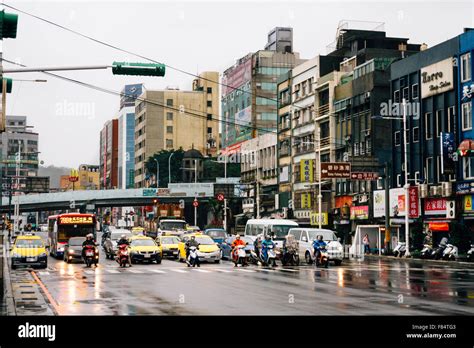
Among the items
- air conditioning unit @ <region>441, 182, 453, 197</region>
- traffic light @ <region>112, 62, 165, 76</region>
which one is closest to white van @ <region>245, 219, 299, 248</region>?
air conditioning unit @ <region>441, 182, 453, 197</region>

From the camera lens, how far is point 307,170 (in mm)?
74500

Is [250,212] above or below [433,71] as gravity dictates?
below

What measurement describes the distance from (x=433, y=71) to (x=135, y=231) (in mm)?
34274

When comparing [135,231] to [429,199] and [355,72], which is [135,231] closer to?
[355,72]

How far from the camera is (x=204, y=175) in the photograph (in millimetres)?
143875

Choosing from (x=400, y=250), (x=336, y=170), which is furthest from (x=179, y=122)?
(x=400, y=250)

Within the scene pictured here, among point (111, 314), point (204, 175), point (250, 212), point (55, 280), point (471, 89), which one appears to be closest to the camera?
point (111, 314)

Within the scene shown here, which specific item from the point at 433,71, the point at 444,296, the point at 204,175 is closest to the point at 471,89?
the point at 433,71

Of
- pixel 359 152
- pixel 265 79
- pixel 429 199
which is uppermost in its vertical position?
pixel 265 79

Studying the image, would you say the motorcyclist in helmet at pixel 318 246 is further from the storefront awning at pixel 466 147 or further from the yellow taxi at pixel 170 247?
the storefront awning at pixel 466 147

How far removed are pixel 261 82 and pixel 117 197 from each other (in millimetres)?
32372

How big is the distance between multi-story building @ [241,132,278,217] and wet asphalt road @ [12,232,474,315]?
56.9 metres

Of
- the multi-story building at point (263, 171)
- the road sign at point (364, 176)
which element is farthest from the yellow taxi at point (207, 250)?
the multi-story building at point (263, 171)

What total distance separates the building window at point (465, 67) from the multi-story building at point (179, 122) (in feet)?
369
